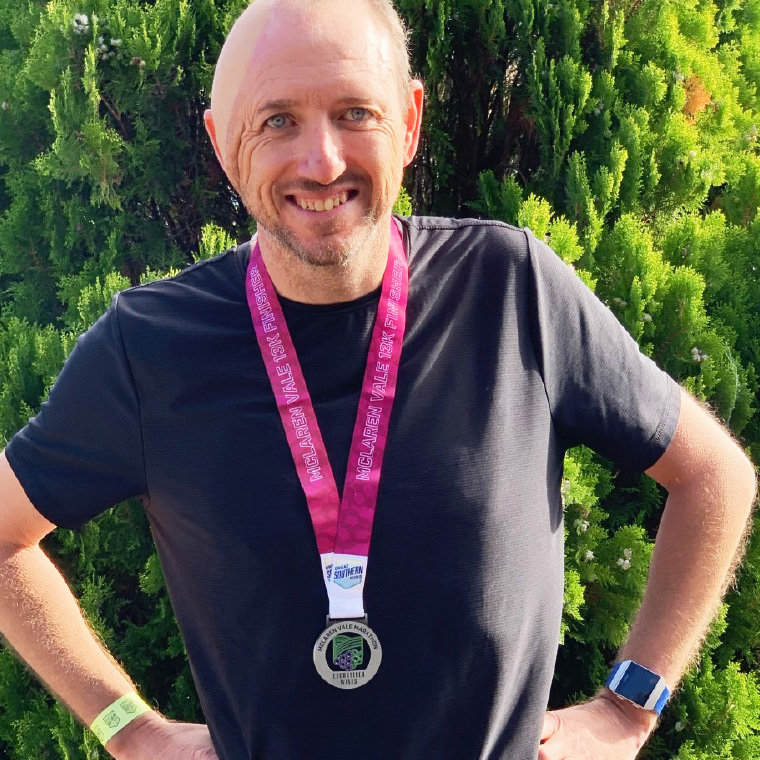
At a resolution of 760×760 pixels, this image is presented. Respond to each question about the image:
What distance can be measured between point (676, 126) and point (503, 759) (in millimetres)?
2581

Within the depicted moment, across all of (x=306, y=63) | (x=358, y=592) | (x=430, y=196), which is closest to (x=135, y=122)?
(x=430, y=196)

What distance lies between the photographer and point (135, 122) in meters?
3.46

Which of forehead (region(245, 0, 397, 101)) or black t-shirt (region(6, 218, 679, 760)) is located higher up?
forehead (region(245, 0, 397, 101))

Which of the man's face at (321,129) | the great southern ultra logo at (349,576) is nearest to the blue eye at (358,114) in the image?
the man's face at (321,129)

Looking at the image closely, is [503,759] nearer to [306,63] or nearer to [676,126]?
[306,63]

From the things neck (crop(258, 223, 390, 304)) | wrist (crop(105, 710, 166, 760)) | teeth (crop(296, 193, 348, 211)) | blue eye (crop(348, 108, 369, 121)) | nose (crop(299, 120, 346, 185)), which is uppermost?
blue eye (crop(348, 108, 369, 121))

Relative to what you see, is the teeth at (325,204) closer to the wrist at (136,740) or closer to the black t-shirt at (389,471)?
the black t-shirt at (389,471)

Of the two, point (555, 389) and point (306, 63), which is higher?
point (306, 63)

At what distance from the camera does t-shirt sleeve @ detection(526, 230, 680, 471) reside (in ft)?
6.22

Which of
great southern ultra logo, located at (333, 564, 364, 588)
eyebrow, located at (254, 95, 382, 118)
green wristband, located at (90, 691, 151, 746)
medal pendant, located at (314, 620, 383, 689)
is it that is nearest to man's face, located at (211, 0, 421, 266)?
eyebrow, located at (254, 95, 382, 118)

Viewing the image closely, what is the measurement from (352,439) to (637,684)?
3.21 feet

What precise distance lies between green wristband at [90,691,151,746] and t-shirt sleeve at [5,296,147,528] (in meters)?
0.50

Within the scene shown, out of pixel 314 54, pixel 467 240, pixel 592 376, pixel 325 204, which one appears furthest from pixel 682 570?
pixel 314 54

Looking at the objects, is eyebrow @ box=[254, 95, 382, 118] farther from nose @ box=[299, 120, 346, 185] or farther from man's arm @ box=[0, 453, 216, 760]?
man's arm @ box=[0, 453, 216, 760]
